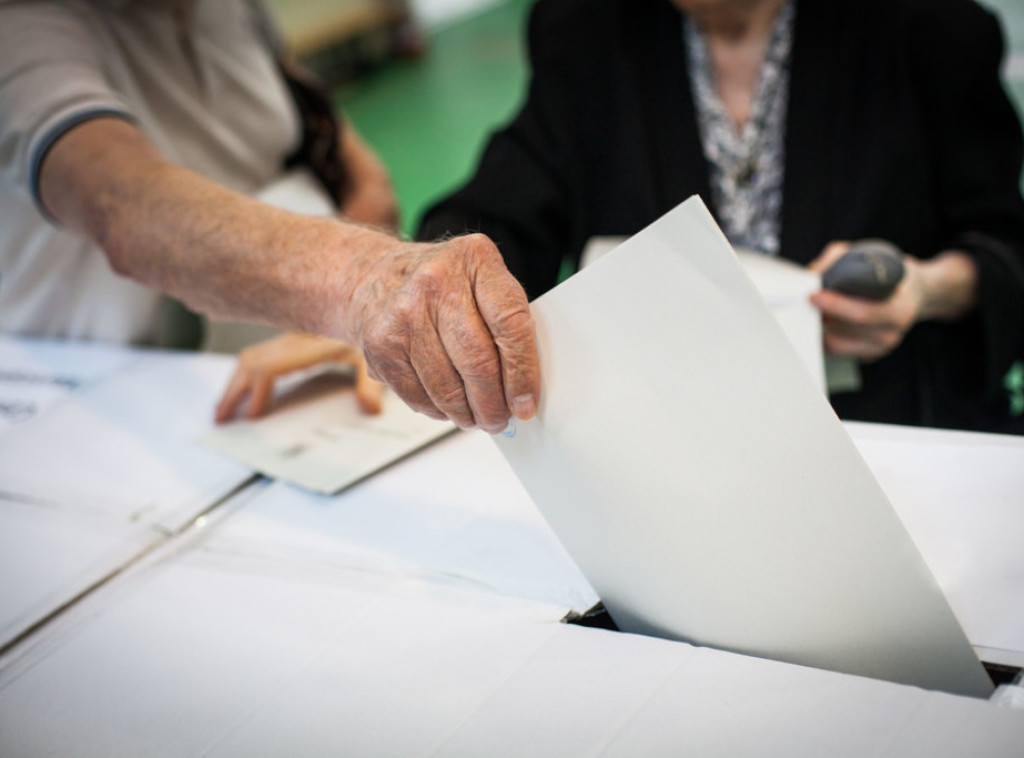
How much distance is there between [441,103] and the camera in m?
4.32

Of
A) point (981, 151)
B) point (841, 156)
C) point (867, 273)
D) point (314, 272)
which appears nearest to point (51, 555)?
point (314, 272)

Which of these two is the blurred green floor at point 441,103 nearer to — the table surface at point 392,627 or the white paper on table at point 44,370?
the white paper on table at point 44,370

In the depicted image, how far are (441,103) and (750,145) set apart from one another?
11.5 ft

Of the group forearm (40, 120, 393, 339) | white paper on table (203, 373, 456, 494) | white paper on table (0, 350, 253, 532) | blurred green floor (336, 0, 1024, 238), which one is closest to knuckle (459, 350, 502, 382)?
forearm (40, 120, 393, 339)

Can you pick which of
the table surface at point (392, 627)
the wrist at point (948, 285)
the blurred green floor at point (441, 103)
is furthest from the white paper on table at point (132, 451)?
the blurred green floor at point (441, 103)

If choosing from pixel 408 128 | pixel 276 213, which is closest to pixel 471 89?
pixel 408 128

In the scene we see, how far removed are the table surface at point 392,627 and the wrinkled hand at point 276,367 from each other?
75 millimetres

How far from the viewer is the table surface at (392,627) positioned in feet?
1.52

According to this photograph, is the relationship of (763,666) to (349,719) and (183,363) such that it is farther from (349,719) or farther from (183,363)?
(183,363)

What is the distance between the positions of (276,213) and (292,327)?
11 cm

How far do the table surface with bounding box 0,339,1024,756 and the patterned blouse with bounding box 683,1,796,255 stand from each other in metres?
0.43

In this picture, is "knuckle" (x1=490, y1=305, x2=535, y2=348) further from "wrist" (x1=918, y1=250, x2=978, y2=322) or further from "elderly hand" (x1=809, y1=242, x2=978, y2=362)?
"wrist" (x1=918, y1=250, x2=978, y2=322)

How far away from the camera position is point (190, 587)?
0.69 m

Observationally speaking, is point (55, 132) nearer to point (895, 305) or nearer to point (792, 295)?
point (792, 295)
